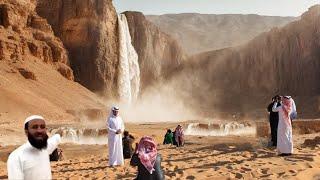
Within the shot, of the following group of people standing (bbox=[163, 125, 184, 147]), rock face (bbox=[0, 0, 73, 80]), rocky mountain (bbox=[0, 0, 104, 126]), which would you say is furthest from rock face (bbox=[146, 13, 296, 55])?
group of people standing (bbox=[163, 125, 184, 147])

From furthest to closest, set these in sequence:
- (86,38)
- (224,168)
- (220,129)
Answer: (86,38)
(220,129)
(224,168)

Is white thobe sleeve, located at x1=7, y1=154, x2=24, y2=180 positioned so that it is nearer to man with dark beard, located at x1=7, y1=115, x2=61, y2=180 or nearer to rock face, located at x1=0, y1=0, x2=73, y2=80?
man with dark beard, located at x1=7, y1=115, x2=61, y2=180

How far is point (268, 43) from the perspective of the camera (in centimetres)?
7075

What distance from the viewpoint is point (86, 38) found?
189 feet

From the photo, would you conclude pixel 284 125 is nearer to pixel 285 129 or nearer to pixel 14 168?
pixel 285 129

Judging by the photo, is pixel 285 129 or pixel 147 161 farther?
pixel 285 129

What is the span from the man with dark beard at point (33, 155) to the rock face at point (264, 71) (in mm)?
55485

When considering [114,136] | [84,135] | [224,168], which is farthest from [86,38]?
[224,168]

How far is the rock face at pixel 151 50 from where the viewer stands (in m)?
70.7

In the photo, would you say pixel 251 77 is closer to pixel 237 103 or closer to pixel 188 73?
pixel 237 103

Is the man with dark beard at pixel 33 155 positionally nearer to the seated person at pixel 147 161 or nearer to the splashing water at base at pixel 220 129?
the seated person at pixel 147 161

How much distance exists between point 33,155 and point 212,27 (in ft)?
529

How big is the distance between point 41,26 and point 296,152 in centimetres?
4697

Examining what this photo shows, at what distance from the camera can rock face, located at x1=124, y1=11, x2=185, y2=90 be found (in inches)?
2783
